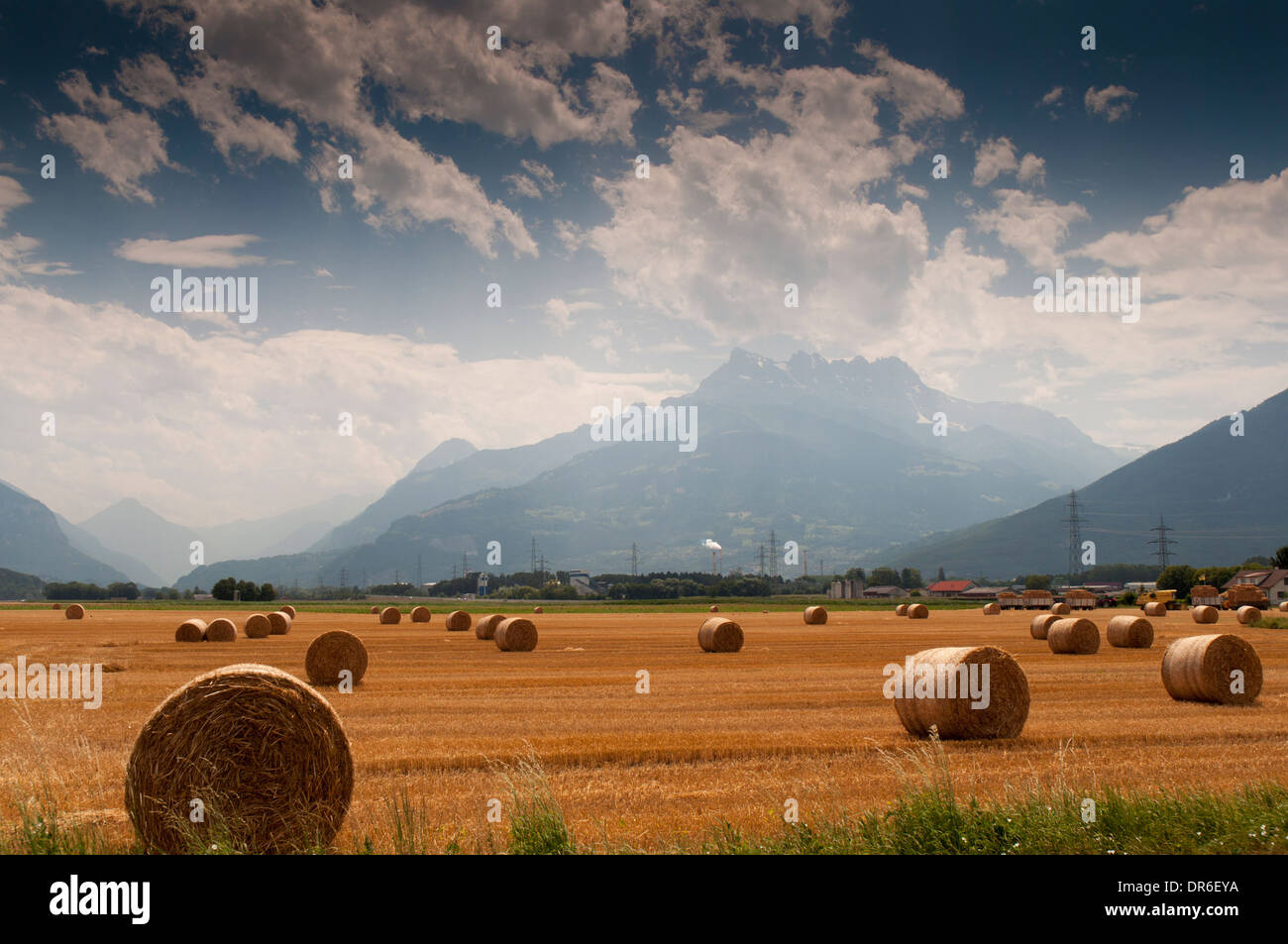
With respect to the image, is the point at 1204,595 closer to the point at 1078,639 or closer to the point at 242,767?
the point at 1078,639

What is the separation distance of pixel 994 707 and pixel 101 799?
45.0 ft

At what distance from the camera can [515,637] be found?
3653 centimetres

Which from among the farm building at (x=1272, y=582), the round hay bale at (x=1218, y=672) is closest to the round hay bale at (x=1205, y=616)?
the round hay bale at (x=1218, y=672)

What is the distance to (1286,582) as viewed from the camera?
351 ft

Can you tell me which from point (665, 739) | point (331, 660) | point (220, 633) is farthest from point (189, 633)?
point (665, 739)

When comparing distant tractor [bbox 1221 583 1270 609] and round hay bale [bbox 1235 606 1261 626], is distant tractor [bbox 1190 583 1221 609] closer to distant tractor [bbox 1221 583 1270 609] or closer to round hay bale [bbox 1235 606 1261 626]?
distant tractor [bbox 1221 583 1270 609]

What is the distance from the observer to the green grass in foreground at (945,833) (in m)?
7.62

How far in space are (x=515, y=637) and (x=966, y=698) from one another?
77.6 ft

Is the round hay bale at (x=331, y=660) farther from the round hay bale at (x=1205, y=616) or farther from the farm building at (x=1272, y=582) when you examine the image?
the farm building at (x=1272, y=582)

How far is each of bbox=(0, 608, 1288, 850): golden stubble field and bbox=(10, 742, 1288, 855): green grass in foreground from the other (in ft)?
2.83
